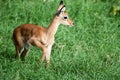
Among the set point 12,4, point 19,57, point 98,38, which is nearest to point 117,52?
point 98,38

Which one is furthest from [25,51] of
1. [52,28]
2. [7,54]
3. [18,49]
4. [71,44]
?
[71,44]

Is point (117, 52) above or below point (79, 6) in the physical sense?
below

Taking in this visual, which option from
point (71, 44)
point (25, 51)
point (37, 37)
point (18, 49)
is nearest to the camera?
point (37, 37)

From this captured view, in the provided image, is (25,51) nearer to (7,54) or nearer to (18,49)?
(18,49)

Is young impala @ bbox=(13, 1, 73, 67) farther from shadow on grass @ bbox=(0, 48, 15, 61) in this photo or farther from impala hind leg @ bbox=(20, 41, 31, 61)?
shadow on grass @ bbox=(0, 48, 15, 61)

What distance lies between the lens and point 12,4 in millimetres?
10359

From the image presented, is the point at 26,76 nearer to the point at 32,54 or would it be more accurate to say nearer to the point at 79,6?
the point at 32,54

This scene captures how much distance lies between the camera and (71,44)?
30.2 feet

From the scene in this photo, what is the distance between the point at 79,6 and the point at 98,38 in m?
1.16

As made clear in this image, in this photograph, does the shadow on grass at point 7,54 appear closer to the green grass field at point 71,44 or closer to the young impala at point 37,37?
the green grass field at point 71,44

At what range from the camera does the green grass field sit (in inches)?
303

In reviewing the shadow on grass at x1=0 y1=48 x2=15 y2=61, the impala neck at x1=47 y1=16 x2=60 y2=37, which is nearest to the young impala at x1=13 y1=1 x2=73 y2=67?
the impala neck at x1=47 y1=16 x2=60 y2=37

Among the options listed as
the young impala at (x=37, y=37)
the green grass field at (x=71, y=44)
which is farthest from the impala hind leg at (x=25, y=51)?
the green grass field at (x=71, y=44)

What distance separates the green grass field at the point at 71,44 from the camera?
7.69m
